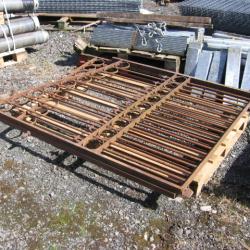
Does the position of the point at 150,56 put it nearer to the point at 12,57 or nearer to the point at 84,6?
the point at 12,57

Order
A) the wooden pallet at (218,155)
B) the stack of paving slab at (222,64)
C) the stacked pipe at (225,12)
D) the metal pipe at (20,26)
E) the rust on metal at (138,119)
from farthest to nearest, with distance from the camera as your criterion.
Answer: the stacked pipe at (225,12), the metal pipe at (20,26), the stack of paving slab at (222,64), the rust on metal at (138,119), the wooden pallet at (218,155)

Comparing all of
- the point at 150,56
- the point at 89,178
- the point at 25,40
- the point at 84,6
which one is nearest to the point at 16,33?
the point at 25,40

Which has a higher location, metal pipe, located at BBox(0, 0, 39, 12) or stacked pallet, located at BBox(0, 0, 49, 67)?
metal pipe, located at BBox(0, 0, 39, 12)

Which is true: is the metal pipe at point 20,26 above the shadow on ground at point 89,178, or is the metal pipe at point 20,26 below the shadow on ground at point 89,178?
above

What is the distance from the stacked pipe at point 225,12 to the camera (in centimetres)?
711

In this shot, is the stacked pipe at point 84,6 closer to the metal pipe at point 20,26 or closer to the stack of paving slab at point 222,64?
the metal pipe at point 20,26

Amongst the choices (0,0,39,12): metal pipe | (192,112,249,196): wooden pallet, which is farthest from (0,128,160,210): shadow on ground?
(0,0,39,12): metal pipe

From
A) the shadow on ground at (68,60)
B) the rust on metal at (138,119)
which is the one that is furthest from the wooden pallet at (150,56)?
the shadow on ground at (68,60)

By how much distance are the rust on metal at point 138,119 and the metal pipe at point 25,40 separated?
1611 mm

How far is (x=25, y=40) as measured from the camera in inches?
274

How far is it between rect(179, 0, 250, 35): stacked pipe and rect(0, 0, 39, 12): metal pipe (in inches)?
119

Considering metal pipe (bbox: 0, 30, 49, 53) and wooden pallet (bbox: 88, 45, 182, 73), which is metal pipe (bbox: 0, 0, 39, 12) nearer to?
metal pipe (bbox: 0, 30, 49, 53)

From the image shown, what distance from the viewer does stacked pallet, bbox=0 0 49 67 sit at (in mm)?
6762

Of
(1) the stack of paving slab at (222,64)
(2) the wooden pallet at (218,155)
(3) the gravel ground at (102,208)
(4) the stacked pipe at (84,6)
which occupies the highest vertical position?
(4) the stacked pipe at (84,6)
